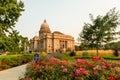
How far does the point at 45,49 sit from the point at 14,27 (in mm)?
90367

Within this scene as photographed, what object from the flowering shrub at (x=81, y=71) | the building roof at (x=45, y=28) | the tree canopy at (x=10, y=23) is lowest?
the flowering shrub at (x=81, y=71)

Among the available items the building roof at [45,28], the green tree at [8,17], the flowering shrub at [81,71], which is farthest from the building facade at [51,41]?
the flowering shrub at [81,71]

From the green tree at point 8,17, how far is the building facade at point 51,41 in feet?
273

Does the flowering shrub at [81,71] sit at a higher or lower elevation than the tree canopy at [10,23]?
lower

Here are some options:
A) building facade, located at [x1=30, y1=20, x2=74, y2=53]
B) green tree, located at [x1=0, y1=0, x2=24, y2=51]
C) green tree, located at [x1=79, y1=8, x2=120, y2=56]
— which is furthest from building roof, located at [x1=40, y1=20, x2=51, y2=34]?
green tree, located at [x1=0, y1=0, x2=24, y2=51]

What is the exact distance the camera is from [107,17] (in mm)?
34719

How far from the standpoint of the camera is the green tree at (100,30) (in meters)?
33.6

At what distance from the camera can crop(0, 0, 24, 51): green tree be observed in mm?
17259

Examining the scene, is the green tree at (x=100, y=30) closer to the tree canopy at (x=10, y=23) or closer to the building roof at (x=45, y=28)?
the tree canopy at (x=10, y=23)

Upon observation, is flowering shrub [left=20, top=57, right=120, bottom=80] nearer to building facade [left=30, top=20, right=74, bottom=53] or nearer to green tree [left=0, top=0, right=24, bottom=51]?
green tree [left=0, top=0, right=24, bottom=51]

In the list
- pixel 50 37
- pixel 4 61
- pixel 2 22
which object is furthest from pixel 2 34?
pixel 50 37

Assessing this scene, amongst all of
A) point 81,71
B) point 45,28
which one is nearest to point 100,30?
point 81,71

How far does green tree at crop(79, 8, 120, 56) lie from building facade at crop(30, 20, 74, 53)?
220ft

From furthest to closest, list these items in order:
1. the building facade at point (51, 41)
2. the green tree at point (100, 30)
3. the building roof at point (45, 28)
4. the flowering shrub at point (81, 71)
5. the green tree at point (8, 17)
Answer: the building roof at point (45, 28) → the building facade at point (51, 41) → the green tree at point (100, 30) → the green tree at point (8, 17) → the flowering shrub at point (81, 71)
